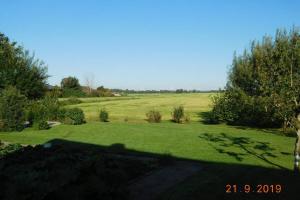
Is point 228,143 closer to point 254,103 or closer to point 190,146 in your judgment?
point 190,146

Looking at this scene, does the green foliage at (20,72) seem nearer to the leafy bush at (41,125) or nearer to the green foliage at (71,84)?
the leafy bush at (41,125)

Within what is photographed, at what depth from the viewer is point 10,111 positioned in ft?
84.6

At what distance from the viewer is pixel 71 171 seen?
859cm

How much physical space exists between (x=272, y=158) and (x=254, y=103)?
503 inches

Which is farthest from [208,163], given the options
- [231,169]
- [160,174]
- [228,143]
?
[228,143]

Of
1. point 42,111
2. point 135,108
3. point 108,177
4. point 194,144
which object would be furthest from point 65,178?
point 135,108

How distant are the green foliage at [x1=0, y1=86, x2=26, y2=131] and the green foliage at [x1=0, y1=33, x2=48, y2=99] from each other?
30.2 feet

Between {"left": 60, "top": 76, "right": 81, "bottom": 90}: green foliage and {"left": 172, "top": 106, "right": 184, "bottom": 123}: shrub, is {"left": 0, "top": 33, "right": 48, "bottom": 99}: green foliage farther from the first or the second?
{"left": 60, "top": 76, "right": 81, "bottom": 90}: green foliage

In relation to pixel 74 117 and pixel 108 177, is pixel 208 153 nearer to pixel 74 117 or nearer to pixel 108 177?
pixel 108 177
